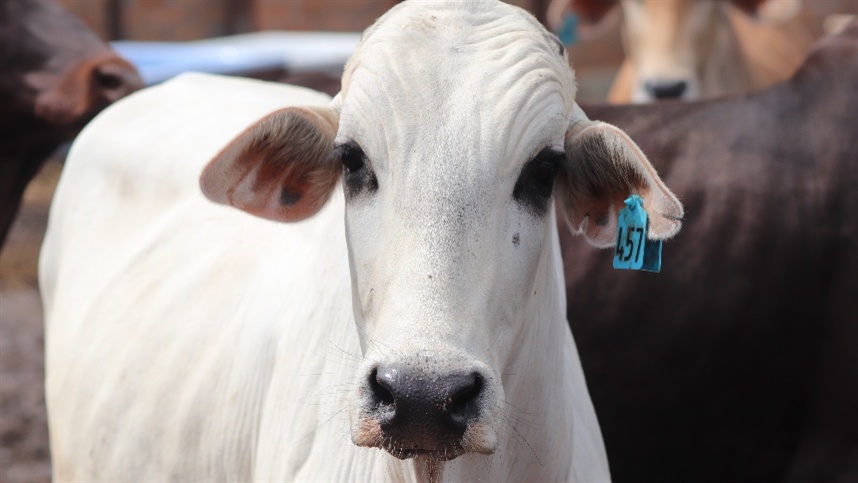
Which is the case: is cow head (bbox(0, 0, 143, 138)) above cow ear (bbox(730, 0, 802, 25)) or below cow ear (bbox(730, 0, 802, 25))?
above

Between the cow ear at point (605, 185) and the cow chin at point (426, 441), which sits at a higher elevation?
the cow ear at point (605, 185)

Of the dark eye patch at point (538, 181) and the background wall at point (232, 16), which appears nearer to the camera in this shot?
the dark eye patch at point (538, 181)

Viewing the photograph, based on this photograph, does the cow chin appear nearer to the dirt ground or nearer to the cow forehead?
the cow forehead

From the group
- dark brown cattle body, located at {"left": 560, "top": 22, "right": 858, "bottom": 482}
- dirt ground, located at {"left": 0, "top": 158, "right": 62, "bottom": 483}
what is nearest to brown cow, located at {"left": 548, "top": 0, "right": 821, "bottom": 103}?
dark brown cattle body, located at {"left": 560, "top": 22, "right": 858, "bottom": 482}

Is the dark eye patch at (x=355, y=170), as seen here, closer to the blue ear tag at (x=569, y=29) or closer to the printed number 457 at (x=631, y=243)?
the printed number 457 at (x=631, y=243)

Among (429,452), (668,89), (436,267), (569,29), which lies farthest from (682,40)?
(429,452)

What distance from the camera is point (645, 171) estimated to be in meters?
2.35

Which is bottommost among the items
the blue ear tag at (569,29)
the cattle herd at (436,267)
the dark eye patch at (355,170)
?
the blue ear tag at (569,29)

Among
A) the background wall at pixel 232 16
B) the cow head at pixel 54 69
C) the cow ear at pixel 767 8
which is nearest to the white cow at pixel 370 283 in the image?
the cow head at pixel 54 69

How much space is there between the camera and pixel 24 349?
23.3ft

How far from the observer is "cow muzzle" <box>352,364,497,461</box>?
2.01m

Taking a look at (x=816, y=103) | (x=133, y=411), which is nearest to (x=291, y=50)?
(x=816, y=103)

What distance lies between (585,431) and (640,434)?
1.24 metres

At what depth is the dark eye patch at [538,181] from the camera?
7.65ft
